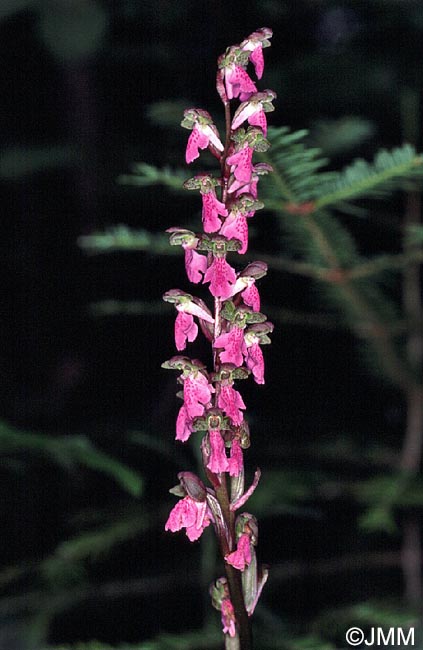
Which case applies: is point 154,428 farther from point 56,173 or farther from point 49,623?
point 56,173

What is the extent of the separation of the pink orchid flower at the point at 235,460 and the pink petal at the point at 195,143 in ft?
1.15

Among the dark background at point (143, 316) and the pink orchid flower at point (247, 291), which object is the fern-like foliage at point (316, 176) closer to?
the pink orchid flower at point (247, 291)

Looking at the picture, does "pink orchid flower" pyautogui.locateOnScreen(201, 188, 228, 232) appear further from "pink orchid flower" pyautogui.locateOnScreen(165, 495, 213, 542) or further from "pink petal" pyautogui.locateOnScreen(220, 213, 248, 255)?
"pink orchid flower" pyautogui.locateOnScreen(165, 495, 213, 542)

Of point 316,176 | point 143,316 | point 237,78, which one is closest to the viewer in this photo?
point 237,78

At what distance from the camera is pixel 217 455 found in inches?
34.3

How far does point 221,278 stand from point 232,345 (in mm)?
80

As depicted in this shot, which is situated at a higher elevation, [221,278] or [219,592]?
[221,278]

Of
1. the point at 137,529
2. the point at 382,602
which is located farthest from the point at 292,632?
the point at 137,529

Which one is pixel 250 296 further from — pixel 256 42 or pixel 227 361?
pixel 256 42

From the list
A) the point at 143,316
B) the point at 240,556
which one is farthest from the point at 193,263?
the point at 143,316

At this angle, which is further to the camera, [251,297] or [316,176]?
[316,176]

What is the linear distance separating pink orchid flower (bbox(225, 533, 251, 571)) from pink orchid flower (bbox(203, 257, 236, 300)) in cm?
28

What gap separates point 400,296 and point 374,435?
16.3 inches

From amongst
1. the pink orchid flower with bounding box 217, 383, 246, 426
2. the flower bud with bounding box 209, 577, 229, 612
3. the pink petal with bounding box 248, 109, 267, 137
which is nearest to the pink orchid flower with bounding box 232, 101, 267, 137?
the pink petal with bounding box 248, 109, 267, 137
